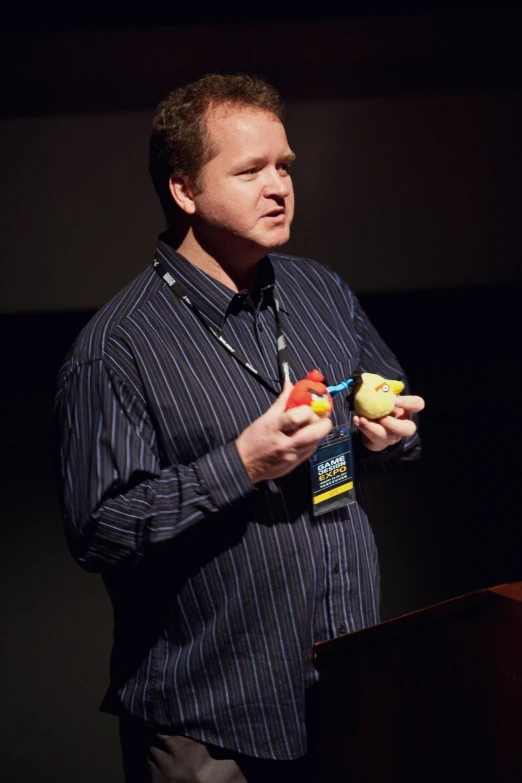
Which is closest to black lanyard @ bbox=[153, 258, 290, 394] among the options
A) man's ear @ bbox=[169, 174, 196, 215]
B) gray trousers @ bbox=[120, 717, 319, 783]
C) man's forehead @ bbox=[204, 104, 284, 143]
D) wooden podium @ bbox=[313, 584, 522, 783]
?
man's ear @ bbox=[169, 174, 196, 215]

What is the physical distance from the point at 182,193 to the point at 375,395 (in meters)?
0.47

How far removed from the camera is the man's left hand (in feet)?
4.86

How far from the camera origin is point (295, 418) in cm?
128

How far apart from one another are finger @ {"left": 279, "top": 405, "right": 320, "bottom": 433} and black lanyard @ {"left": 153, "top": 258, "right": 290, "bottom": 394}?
19 centimetres

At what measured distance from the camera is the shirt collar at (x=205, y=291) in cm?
151

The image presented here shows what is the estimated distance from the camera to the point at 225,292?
1.52m

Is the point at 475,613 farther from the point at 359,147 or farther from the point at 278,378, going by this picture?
the point at 359,147

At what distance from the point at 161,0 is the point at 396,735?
1.82m

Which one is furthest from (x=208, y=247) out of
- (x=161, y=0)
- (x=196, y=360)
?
(x=161, y=0)

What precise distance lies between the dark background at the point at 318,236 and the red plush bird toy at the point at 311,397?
1.30 m

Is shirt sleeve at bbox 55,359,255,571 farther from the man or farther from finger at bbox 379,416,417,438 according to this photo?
finger at bbox 379,416,417,438

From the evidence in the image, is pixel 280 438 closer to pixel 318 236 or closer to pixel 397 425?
pixel 397 425

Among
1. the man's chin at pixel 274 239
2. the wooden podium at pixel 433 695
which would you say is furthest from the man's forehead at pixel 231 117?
the wooden podium at pixel 433 695

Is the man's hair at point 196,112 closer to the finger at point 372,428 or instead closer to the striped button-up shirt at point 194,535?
the striped button-up shirt at point 194,535
